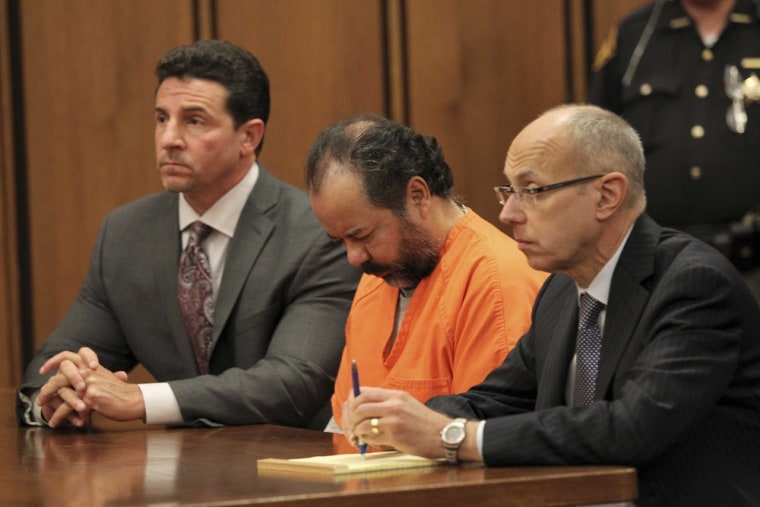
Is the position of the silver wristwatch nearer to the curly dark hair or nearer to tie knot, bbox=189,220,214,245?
the curly dark hair

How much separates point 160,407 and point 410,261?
0.66m

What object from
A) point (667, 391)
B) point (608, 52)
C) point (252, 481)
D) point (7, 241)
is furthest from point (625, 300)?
point (7, 241)

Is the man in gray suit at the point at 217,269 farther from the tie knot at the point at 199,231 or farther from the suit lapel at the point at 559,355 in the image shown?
the suit lapel at the point at 559,355

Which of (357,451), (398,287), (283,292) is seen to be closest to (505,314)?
(398,287)

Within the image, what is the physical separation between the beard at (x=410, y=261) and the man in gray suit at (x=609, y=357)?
0.43 metres

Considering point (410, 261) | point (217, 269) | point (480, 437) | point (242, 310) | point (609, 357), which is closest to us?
point (480, 437)

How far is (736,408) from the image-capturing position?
2.41 meters

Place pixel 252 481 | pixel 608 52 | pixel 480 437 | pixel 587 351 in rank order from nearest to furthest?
pixel 252 481 → pixel 480 437 → pixel 587 351 → pixel 608 52

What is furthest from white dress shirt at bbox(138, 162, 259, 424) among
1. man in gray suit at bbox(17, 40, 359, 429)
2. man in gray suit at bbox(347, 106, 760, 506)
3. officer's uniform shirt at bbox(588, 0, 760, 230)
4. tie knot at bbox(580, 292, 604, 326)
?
officer's uniform shirt at bbox(588, 0, 760, 230)

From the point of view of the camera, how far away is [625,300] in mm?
2455

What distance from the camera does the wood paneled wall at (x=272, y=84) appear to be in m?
5.50

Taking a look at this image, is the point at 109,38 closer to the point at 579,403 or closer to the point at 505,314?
the point at 505,314

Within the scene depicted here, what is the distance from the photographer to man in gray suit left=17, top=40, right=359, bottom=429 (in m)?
3.56

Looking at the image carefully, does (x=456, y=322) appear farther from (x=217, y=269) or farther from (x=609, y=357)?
(x=217, y=269)
